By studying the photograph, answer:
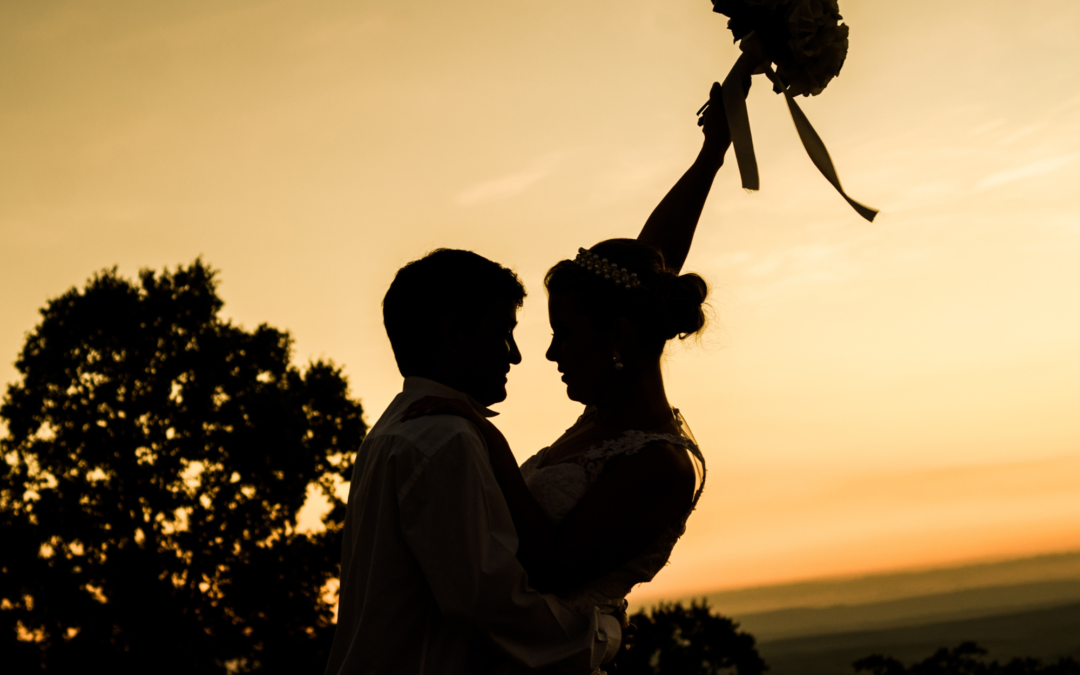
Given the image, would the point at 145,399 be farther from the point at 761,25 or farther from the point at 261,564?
the point at 761,25

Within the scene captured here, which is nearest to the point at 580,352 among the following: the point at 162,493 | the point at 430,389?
the point at 430,389

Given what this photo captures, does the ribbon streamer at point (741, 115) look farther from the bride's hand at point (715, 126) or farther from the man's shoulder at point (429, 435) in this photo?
the man's shoulder at point (429, 435)

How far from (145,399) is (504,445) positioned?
1924 centimetres

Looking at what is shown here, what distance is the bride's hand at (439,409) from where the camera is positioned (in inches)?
130

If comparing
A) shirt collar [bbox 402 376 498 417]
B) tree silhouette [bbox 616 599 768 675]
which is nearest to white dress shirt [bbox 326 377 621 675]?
shirt collar [bbox 402 376 498 417]

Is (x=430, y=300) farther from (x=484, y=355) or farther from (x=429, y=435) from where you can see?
(x=429, y=435)

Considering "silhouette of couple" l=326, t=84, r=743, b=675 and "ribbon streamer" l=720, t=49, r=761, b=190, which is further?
"ribbon streamer" l=720, t=49, r=761, b=190

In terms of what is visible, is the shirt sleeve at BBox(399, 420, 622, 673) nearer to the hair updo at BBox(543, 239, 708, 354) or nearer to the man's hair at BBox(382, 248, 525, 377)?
the man's hair at BBox(382, 248, 525, 377)

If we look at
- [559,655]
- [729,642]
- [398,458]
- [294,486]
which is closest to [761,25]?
[398,458]

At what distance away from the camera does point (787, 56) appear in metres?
4.45

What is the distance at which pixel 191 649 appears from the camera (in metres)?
19.3

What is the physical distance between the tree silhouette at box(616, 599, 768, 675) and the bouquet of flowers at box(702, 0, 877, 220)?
1326cm

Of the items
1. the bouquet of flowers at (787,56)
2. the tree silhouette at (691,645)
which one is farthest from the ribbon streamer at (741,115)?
the tree silhouette at (691,645)

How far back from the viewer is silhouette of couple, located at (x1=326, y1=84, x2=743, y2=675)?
10.3 ft
